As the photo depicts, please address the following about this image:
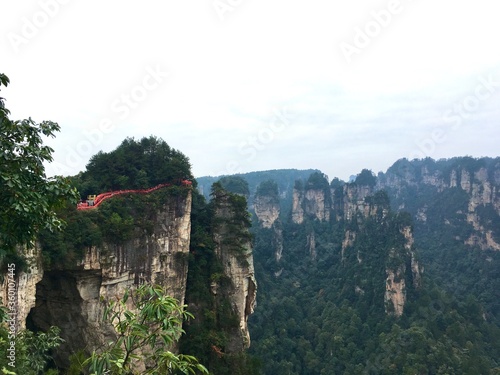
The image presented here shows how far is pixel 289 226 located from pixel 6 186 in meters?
81.5

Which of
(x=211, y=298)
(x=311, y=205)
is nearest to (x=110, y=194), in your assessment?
(x=211, y=298)

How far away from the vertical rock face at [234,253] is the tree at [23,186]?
58.2 ft

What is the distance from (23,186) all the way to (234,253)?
18357mm

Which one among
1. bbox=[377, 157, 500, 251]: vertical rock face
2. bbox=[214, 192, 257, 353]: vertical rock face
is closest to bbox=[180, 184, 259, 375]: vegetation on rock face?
A: bbox=[214, 192, 257, 353]: vertical rock face

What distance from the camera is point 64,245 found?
1515 cm

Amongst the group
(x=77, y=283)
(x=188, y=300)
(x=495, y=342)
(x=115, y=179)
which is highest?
(x=115, y=179)

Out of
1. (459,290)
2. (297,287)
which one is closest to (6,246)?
(297,287)

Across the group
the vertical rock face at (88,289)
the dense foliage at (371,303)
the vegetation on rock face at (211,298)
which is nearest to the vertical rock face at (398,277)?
A: the dense foliage at (371,303)

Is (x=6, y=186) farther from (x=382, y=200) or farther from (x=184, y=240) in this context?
(x=382, y=200)

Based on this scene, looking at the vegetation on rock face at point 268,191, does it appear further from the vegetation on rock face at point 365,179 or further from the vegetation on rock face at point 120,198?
the vegetation on rock face at point 120,198

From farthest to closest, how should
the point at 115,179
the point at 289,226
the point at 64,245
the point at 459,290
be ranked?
the point at 289,226, the point at 459,290, the point at 115,179, the point at 64,245

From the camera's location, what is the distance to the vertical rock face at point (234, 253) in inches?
873

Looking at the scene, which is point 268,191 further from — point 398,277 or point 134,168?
point 134,168

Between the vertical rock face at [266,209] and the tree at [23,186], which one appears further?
the vertical rock face at [266,209]
